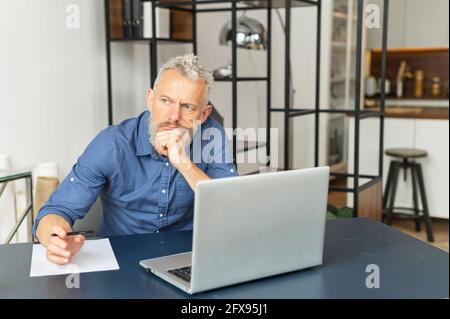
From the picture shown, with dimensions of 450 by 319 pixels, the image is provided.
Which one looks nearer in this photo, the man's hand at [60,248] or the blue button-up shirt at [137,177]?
the man's hand at [60,248]

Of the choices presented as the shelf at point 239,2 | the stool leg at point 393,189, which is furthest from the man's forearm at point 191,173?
the stool leg at point 393,189

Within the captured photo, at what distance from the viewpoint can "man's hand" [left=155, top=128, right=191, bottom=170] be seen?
1.72m

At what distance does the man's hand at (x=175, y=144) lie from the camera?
5.65 ft

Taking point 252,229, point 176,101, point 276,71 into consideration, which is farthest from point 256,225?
point 276,71

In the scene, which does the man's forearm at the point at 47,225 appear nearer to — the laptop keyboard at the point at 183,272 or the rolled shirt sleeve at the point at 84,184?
the rolled shirt sleeve at the point at 84,184

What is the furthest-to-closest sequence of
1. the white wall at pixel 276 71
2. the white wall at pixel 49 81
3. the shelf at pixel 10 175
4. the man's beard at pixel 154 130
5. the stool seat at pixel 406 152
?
the stool seat at pixel 406 152 → the white wall at pixel 276 71 → the white wall at pixel 49 81 → the shelf at pixel 10 175 → the man's beard at pixel 154 130

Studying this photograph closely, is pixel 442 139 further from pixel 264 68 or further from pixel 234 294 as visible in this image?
pixel 234 294

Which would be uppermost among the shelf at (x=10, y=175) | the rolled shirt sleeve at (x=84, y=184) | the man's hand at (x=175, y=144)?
the man's hand at (x=175, y=144)

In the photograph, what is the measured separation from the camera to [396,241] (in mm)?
1672

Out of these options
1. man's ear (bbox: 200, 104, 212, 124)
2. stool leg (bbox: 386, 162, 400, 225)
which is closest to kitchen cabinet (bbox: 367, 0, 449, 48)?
stool leg (bbox: 386, 162, 400, 225)

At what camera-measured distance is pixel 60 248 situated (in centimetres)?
143

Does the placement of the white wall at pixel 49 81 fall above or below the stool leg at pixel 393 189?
above

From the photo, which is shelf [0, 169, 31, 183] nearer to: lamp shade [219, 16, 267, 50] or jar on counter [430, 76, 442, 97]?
lamp shade [219, 16, 267, 50]
